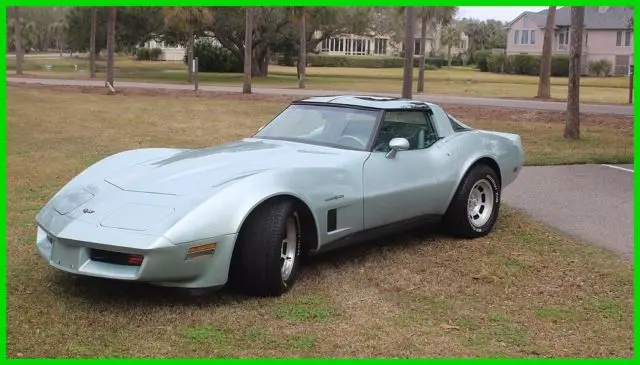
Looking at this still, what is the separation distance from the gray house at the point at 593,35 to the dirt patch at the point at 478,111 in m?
42.8

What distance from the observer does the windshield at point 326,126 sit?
594 cm

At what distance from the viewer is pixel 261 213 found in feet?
15.7

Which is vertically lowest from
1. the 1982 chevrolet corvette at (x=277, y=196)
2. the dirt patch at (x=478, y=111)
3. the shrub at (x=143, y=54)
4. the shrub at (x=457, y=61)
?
the 1982 chevrolet corvette at (x=277, y=196)

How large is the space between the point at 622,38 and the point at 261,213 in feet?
226

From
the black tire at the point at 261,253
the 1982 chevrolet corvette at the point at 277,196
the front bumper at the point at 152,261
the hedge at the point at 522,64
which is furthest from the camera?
the hedge at the point at 522,64

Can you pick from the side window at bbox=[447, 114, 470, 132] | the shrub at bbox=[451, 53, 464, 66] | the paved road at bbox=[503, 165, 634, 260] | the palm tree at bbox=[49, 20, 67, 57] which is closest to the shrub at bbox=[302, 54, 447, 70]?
the shrub at bbox=[451, 53, 464, 66]

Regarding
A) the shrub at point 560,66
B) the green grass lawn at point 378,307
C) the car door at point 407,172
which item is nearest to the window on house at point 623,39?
the shrub at point 560,66

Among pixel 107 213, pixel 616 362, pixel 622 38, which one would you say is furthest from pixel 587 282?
pixel 622 38

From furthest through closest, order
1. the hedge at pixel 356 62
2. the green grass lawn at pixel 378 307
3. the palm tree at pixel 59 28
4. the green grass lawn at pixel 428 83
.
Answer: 1. the hedge at pixel 356 62
2. the palm tree at pixel 59 28
3. the green grass lawn at pixel 428 83
4. the green grass lawn at pixel 378 307

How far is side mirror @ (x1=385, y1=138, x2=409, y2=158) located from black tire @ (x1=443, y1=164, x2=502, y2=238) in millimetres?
936

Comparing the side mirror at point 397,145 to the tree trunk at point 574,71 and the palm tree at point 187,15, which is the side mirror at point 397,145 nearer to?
the tree trunk at point 574,71

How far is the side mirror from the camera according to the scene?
224 inches

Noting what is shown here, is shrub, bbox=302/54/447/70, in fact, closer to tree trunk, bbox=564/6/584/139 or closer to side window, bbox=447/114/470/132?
tree trunk, bbox=564/6/584/139

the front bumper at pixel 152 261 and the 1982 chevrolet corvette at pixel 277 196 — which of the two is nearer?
the front bumper at pixel 152 261
